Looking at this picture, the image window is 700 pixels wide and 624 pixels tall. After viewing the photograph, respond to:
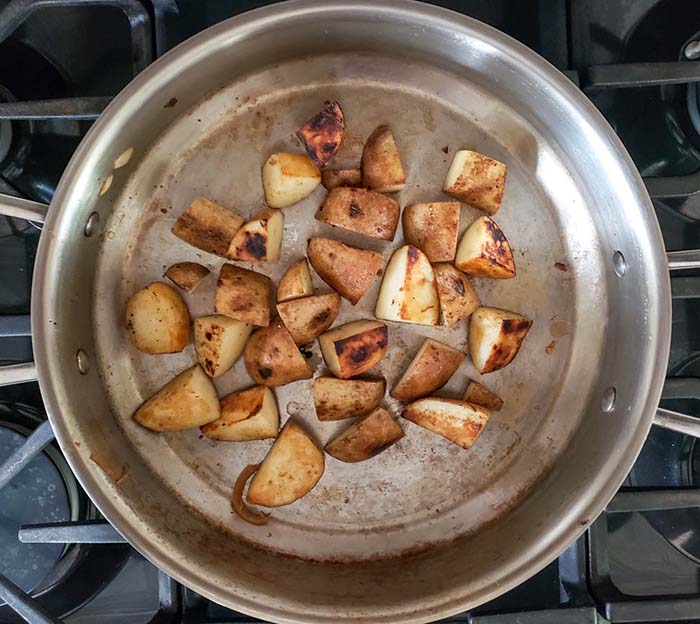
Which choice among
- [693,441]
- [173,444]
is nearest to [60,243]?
[173,444]

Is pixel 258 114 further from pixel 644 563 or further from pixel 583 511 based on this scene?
pixel 644 563

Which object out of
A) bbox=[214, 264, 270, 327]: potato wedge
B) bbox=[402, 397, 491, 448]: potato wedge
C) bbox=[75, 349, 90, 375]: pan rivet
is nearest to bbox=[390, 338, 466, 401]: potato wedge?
bbox=[402, 397, 491, 448]: potato wedge

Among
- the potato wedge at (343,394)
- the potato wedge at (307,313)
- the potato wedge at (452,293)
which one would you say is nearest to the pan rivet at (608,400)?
the potato wedge at (452,293)

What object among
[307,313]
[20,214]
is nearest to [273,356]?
[307,313]

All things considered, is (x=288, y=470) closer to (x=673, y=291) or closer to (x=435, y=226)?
(x=435, y=226)

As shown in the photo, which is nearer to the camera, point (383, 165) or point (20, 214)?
point (20, 214)

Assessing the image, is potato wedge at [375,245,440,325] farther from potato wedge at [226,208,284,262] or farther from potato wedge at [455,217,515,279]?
potato wedge at [226,208,284,262]
